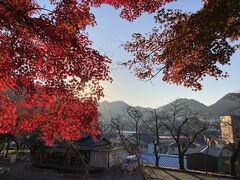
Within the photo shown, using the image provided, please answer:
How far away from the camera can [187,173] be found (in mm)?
21172

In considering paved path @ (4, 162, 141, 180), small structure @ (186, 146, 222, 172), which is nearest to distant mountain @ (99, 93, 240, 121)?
small structure @ (186, 146, 222, 172)

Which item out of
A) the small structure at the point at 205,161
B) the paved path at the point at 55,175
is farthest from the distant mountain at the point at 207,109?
the paved path at the point at 55,175

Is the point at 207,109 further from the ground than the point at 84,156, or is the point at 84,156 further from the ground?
the point at 207,109

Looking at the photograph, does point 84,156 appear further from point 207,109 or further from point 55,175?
point 207,109

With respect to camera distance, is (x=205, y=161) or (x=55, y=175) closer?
(x=55, y=175)

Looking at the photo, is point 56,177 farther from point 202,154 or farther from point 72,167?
point 202,154

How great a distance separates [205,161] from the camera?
26.1m

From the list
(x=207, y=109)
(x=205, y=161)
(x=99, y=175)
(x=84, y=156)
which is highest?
(x=207, y=109)

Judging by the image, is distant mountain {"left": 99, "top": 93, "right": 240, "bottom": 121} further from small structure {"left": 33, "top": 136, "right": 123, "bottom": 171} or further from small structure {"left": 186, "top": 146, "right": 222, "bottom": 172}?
small structure {"left": 33, "top": 136, "right": 123, "bottom": 171}

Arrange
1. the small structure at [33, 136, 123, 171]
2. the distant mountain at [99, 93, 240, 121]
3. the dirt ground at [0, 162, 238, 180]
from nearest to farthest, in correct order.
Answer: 1. the dirt ground at [0, 162, 238, 180]
2. the small structure at [33, 136, 123, 171]
3. the distant mountain at [99, 93, 240, 121]

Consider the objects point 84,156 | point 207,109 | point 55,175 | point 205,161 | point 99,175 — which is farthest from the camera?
point 207,109

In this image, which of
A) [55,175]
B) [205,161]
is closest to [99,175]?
[55,175]

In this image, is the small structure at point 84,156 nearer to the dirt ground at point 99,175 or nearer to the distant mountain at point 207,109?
the dirt ground at point 99,175

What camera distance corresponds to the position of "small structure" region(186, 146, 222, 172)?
2578 centimetres
